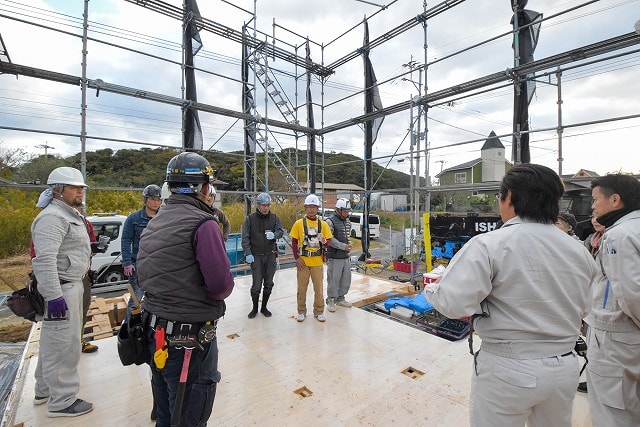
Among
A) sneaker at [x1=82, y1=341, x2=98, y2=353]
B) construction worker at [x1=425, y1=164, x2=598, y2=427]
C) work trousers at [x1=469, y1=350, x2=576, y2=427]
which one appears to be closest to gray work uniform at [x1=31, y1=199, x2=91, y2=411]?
sneaker at [x1=82, y1=341, x2=98, y2=353]

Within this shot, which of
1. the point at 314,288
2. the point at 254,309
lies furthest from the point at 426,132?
the point at 254,309

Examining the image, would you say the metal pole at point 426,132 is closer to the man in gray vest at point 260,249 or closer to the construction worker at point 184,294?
the man in gray vest at point 260,249

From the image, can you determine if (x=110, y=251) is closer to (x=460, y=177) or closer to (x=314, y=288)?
(x=314, y=288)

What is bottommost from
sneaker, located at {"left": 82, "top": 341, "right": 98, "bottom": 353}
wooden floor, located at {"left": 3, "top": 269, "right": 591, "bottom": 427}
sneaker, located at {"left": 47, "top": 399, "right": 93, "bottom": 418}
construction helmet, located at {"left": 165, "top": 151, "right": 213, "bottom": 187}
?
wooden floor, located at {"left": 3, "top": 269, "right": 591, "bottom": 427}

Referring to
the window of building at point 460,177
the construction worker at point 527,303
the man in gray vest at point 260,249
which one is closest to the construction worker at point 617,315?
the construction worker at point 527,303

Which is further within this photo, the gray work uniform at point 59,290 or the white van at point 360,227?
the white van at point 360,227

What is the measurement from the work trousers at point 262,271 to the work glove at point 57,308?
219cm

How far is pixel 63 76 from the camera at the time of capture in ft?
17.1

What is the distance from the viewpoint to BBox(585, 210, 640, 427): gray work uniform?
1441mm

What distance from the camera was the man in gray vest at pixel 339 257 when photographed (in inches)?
172

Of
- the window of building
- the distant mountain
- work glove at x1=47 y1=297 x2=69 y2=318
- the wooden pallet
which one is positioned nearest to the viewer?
work glove at x1=47 y1=297 x2=69 y2=318

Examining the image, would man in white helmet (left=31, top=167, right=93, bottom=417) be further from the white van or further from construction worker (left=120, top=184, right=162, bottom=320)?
the white van

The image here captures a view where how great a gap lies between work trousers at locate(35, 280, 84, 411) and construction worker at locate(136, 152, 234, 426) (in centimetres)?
114

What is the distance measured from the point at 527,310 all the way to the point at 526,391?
29 centimetres
